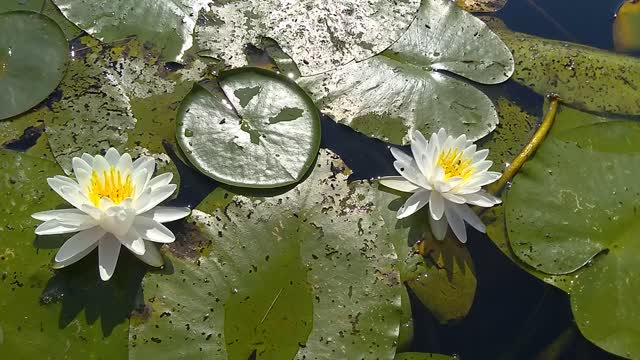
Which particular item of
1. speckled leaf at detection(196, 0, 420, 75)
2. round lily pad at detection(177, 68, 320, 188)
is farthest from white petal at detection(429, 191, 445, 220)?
speckled leaf at detection(196, 0, 420, 75)

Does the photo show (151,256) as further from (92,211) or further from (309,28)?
(309,28)

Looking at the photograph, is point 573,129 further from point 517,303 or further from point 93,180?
point 93,180

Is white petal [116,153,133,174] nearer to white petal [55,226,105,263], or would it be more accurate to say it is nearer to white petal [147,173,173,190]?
white petal [147,173,173,190]

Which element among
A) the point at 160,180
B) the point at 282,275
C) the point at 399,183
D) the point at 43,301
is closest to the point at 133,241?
the point at 160,180

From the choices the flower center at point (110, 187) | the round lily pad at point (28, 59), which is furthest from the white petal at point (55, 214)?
the round lily pad at point (28, 59)

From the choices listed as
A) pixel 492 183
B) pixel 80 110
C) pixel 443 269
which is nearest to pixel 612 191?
pixel 492 183
